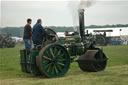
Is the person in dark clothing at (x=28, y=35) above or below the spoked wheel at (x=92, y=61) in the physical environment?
above

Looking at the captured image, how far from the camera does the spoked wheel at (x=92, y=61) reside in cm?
838

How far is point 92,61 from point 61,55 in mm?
1237

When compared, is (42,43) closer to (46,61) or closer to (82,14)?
(46,61)

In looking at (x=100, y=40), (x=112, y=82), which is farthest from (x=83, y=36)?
(x=100, y=40)

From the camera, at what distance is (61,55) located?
7.56 metres

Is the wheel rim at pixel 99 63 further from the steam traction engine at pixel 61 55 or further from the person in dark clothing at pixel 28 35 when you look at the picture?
the person in dark clothing at pixel 28 35

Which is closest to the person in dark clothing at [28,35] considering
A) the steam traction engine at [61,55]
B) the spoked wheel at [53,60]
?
the steam traction engine at [61,55]

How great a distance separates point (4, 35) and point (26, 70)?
96.6ft

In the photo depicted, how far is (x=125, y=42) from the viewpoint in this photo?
148 feet

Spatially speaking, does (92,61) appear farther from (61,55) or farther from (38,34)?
(38,34)

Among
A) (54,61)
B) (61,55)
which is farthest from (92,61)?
(54,61)

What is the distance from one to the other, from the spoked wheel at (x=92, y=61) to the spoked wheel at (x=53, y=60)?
3.35 ft

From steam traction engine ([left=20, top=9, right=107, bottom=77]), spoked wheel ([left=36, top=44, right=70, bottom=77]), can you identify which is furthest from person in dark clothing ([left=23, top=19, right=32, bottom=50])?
spoked wheel ([left=36, top=44, right=70, bottom=77])

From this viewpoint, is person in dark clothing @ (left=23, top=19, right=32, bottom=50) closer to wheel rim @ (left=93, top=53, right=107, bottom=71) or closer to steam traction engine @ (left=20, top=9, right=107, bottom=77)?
steam traction engine @ (left=20, top=9, right=107, bottom=77)
